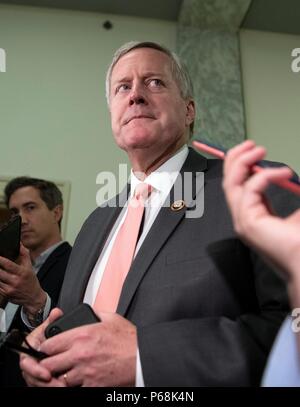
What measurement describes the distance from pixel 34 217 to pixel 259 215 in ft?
5.26

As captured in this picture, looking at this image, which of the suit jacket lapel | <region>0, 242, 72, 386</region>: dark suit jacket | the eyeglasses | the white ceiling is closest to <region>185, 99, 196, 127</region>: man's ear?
the suit jacket lapel

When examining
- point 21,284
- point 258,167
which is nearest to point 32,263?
point 21,284

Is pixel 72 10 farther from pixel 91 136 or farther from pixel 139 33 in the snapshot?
pixel 91 136

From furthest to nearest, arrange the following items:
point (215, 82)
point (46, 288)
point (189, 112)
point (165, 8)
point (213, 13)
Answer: point (165, 8) < point (213, 13) < point (215, 82) < point (46, 288) < point (189, 112)

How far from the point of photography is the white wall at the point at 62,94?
2180 mm

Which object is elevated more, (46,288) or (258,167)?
(258,167)

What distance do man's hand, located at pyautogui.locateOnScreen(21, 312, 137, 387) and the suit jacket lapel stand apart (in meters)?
0.12

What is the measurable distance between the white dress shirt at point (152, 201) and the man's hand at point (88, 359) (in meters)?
0.23

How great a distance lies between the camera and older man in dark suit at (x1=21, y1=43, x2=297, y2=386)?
22.5 inches

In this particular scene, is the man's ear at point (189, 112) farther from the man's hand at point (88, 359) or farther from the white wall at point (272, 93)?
the white wall at point (272, 93)

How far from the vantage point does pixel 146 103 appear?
1.06 m

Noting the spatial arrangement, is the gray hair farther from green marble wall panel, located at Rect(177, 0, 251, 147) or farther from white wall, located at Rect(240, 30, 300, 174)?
white wall, located at Rect(240, 30, 300, 174)

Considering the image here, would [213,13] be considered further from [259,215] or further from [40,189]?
[259,215]
